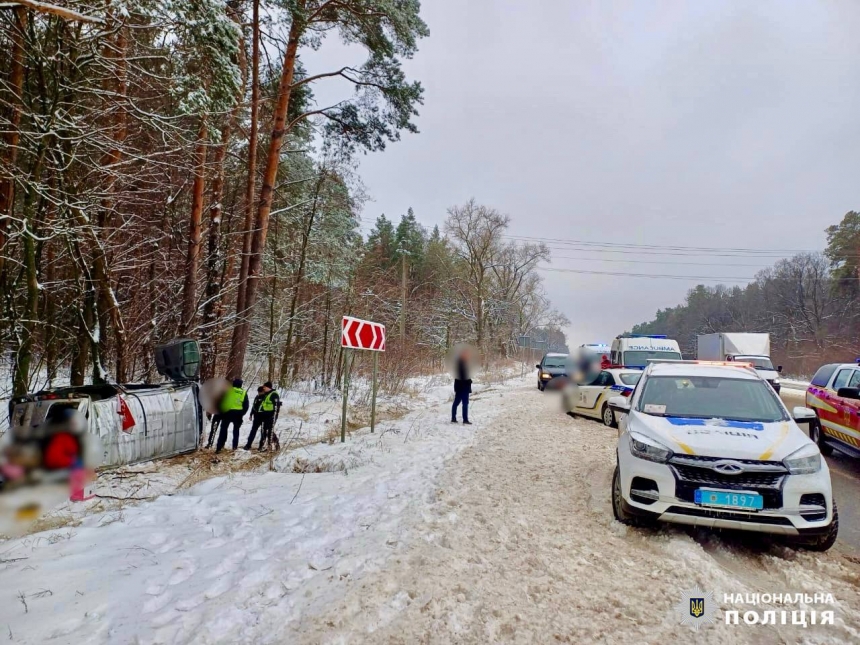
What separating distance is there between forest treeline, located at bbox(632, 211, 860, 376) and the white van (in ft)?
110

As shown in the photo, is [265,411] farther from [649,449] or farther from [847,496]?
[847,496]

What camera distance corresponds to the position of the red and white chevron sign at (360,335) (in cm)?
768

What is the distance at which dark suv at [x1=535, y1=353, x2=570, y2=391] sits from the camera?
22.3 m

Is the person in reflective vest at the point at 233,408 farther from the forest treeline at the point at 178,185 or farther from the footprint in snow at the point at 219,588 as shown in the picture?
the footprint in snow at the point at 219,588

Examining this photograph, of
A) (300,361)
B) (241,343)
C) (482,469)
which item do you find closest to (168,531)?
(482,469)

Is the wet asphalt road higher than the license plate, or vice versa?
the license plate

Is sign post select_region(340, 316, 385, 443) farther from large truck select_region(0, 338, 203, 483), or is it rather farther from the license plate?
the license plate

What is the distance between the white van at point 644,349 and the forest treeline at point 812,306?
33564mm

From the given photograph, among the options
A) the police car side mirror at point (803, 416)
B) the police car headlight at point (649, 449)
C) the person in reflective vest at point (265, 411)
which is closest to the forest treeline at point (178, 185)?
the person in reflective vest at point (265, 411)

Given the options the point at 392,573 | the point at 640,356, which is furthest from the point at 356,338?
the point at 640,356

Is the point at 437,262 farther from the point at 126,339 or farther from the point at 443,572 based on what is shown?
the point at 443,572

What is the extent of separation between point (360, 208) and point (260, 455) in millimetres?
14455

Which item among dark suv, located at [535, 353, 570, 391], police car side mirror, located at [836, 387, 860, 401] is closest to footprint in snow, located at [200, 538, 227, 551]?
police car side mirror, located at [836, 387, 860, 401]

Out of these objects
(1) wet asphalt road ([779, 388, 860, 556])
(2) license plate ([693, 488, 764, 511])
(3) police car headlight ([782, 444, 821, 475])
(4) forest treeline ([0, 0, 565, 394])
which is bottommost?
(1) wet asphalt road ([779, 388, 860, 556])
